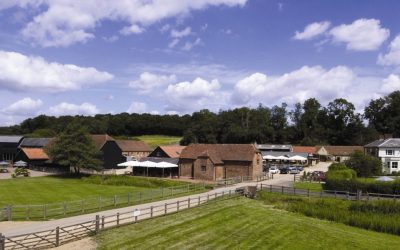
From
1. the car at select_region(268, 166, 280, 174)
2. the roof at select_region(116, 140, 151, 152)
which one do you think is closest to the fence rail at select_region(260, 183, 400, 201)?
Result: the car at select_region(268, 166, 280, 174)

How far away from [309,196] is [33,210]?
26.1m

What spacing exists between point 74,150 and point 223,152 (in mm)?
22037

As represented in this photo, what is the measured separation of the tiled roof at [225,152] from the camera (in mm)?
64750

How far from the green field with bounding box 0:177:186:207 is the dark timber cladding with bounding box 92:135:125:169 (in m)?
15.1

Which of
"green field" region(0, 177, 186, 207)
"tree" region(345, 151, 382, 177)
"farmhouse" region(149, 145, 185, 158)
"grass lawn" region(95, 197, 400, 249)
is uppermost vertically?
"farmhouse" region(149, 145, 185, 158)

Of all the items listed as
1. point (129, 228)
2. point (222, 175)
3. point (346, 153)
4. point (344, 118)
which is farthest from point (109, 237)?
point (344, 118)

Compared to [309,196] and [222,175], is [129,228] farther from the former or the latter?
[222,175]

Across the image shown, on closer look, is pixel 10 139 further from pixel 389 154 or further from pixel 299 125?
pixel 299 125

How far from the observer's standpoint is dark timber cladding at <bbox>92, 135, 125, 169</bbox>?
77.6 metres

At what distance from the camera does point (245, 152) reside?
214 ft

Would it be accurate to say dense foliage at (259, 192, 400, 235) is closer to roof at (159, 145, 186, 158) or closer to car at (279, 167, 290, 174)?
roof at (159, 145, 186, 158)

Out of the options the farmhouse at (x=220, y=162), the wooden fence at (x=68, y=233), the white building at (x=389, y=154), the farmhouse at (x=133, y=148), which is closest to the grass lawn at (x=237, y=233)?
the wooden fence at (x=68, y=233)

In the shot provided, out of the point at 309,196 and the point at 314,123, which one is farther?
the point at 314,123

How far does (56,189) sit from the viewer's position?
50.2 m
